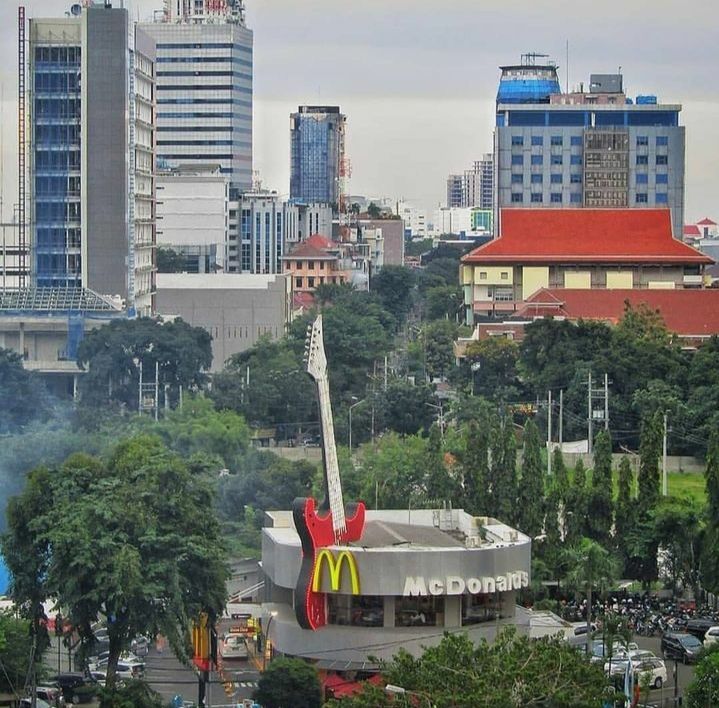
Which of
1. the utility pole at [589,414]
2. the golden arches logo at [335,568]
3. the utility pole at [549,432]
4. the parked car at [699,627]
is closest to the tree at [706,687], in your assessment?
the golden arches logo at [335,568]

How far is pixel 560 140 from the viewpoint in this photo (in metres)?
179

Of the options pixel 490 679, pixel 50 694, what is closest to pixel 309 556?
pixel 50 694

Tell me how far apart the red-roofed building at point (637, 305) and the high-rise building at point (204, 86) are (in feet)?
233

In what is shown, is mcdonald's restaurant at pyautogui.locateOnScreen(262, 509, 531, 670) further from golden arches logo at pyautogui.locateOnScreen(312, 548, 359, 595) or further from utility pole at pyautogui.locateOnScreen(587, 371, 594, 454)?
utility pole at pyautogui.locateOnScreen(587, 371, 594, 454)

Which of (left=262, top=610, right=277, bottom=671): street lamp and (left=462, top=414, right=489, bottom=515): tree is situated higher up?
(left=462, top=414, right=489, bottom=515): tree

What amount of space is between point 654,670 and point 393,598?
18.7 feet

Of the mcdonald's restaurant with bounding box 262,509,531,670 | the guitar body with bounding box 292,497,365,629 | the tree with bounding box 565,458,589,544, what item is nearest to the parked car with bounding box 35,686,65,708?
the mcdonald's restaurant with bounding box 262,509,531,670

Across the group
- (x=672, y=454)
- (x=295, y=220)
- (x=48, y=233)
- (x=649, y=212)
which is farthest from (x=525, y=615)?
(x=295, y=220)

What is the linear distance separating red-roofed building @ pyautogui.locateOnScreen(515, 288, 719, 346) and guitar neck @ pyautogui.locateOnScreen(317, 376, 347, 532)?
6096 cm

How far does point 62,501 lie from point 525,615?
1046cm

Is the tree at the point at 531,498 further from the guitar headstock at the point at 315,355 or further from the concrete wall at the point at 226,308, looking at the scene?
the concrete wall at the point at 226,308

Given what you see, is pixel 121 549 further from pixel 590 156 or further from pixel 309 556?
pixel 590 156

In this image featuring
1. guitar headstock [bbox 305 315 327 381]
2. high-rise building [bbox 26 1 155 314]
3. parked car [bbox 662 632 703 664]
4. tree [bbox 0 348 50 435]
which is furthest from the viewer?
high-rise building [bbox 26 1 155 314]

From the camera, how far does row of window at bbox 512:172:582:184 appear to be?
18000 centimetres
